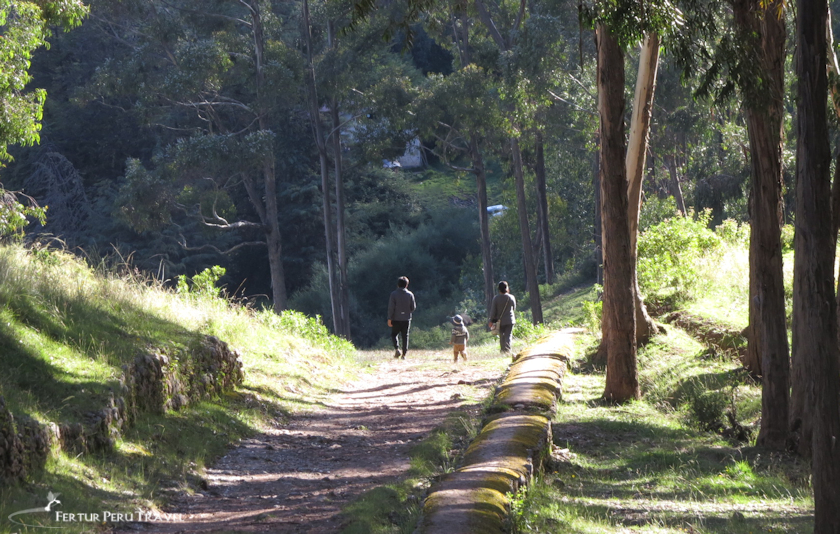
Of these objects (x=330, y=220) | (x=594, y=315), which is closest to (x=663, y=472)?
(x=594, y=315)

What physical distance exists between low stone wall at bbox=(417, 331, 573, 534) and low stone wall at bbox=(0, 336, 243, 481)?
296 centimetres

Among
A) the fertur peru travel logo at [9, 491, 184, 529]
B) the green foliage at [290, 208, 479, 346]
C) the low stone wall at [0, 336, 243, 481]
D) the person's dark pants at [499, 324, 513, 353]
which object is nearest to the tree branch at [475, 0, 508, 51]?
the person's dark pants at [499, 324, 513, 353]

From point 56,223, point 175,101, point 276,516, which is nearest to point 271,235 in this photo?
point 175,101

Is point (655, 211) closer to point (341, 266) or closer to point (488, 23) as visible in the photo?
point (488, 23)

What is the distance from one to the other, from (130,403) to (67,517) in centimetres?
227

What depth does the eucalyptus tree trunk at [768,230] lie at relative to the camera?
8094 millimetres

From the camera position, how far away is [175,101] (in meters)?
31.5

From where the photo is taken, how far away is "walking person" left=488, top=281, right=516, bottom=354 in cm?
1577

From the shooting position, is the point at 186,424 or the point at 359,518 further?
the point at 186,424

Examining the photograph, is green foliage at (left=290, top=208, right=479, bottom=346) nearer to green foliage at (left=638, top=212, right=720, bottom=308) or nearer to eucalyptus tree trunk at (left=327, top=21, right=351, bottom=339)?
eucalyptus tree trunk at (left=327, top=21, right=351, bottom=339)

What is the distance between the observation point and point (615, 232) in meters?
9.83

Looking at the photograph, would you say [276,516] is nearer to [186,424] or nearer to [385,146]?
[186,424]

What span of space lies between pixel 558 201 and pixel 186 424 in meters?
36.6

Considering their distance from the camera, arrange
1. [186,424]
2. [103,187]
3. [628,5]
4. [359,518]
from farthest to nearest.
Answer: [103,187] → [186,424] → [628,5] → [359,518]
